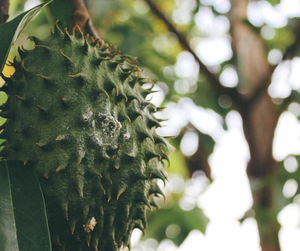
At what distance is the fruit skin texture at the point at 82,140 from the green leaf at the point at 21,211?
0.12 feet

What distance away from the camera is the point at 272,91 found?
366cm

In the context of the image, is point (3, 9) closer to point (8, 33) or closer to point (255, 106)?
point (8, 33)

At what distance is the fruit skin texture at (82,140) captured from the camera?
3.50 feet

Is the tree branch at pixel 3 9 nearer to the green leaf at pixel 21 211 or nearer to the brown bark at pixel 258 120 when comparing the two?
the green leaf at pixel 21 211

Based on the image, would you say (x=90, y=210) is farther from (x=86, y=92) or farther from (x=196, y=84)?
(x=196, y=84)

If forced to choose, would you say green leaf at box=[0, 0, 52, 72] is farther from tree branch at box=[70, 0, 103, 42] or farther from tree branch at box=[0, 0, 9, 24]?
tree branch at box=[70, 0, 103, 42]

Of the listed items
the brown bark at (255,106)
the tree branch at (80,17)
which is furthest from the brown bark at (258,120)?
the tree branch at (80,17)

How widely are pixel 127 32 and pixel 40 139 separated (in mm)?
2264

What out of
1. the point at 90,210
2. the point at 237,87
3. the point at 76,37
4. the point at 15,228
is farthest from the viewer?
the point at 237,87

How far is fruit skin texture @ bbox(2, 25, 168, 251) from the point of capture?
3.50ft

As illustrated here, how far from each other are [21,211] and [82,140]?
245 millimetres

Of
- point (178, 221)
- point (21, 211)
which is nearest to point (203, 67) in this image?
point (178, 221)

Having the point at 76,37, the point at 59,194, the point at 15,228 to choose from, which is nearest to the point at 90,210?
the point at 59,194

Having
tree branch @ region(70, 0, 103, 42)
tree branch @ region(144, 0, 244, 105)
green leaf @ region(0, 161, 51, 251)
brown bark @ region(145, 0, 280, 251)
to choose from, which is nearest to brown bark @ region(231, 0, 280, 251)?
brown bark @ region(145, 0, 280, 251)
